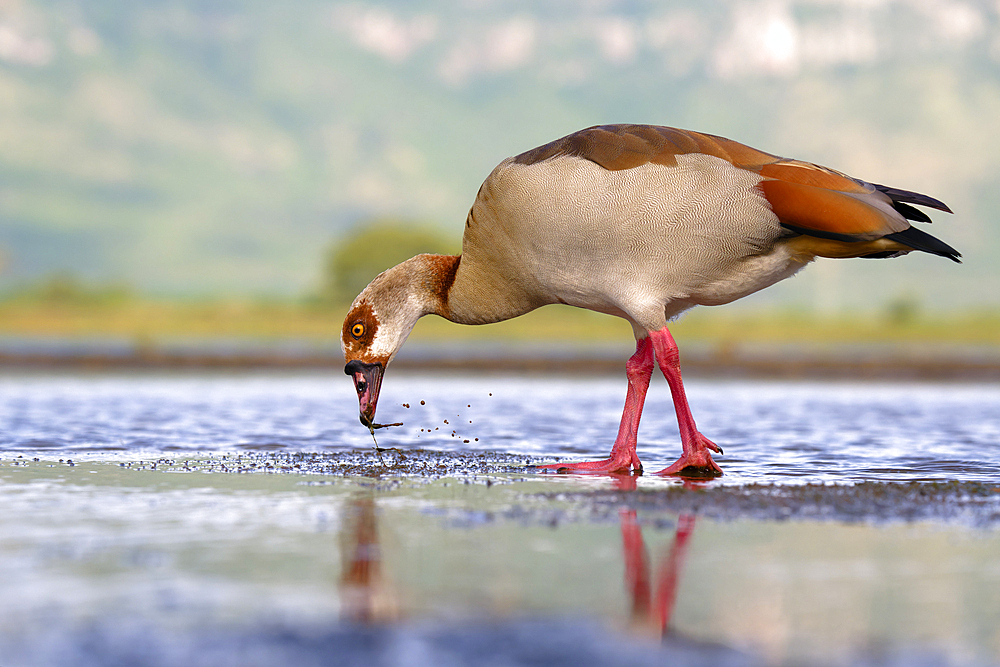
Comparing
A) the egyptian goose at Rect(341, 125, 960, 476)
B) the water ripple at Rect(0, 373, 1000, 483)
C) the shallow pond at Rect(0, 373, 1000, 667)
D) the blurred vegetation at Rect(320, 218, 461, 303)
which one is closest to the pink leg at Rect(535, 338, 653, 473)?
the egyptian goose at Rect(341, 125, 960, 476)

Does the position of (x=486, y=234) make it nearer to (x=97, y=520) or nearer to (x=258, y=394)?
(x=97, y=520)

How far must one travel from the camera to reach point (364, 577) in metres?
4.29

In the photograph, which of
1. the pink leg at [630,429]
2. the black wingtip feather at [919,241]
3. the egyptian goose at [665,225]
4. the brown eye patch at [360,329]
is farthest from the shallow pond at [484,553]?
the black wingtip feather at [919,241]

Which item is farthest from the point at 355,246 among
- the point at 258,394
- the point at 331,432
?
the point at 331,432

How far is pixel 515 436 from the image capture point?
1063 cm

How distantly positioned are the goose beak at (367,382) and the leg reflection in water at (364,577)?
115 inches

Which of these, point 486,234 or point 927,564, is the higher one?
point 486,234

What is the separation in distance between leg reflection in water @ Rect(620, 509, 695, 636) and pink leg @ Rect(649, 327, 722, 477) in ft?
7.08

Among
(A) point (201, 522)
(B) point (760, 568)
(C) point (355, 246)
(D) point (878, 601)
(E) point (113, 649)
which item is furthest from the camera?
(C) point (355, 246)

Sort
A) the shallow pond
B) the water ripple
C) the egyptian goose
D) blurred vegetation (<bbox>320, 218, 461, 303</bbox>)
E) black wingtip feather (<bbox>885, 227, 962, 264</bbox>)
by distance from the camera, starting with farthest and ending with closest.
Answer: blurred vegetation (<bbox>320, 218, 461, 303</bbox>), the water ripple, the egyptian goose, black wingtip feather (<bbox>885, 227, 962, 264</bbox>), the shallow pond

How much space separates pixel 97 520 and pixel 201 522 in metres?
0.54

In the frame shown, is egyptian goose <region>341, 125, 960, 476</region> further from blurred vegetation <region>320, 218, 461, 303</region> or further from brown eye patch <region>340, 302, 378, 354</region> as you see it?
blurred vegetation <region>320, 218, 461, 303</region>

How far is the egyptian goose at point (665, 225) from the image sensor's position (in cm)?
746

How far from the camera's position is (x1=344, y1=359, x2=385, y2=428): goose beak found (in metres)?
8.68
